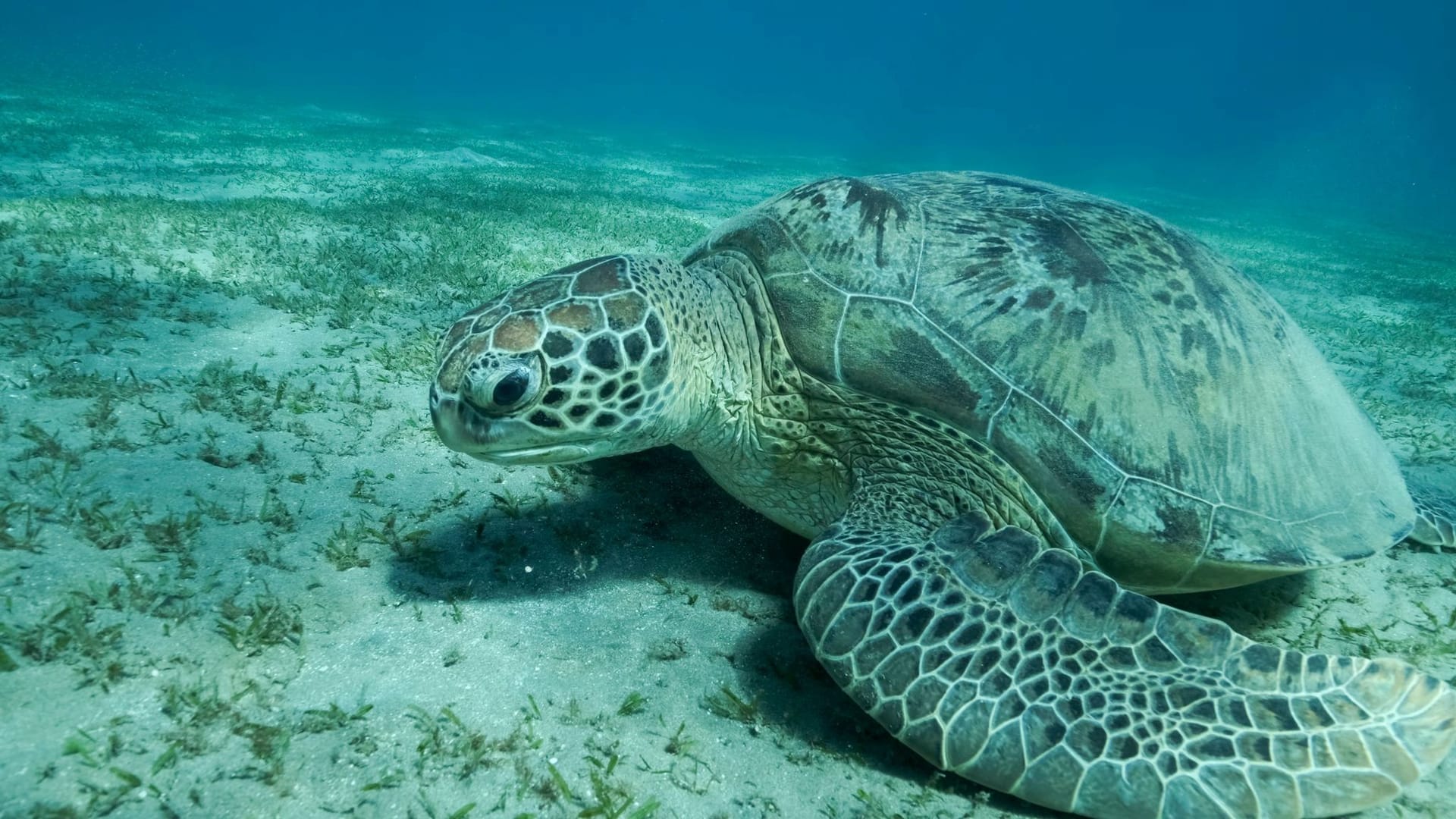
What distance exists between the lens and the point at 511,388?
1963 millimetres

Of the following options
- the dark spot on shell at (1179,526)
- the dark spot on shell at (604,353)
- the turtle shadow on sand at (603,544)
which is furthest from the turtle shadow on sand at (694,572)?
the dark spot on shell at (1179,526)

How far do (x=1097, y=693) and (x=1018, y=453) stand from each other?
80cm

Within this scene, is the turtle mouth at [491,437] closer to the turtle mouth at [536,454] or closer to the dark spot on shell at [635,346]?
the turtle mouth at [536,454]

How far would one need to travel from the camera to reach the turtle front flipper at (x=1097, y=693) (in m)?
1.46

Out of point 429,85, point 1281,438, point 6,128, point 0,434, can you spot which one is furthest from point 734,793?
point 429,85

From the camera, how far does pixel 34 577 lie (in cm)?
Result: 170

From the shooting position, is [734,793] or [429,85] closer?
[734,793]

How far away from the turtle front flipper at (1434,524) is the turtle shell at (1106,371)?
350 millimetres

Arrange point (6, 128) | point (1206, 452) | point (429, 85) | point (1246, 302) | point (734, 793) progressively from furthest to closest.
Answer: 1. point (429, 85)
2. point (6, 128)
3. point (1246, 302)
4. point (1206, 452)
5. point (734, 793)

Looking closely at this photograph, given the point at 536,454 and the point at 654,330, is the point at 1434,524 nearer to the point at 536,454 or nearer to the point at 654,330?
the point at 654,330

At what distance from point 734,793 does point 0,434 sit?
110 inches

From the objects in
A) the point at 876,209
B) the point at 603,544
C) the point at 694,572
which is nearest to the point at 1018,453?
the point at 876,209

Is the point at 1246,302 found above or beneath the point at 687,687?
above

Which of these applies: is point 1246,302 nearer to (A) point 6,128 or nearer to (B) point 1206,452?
(B) point 1206,452
